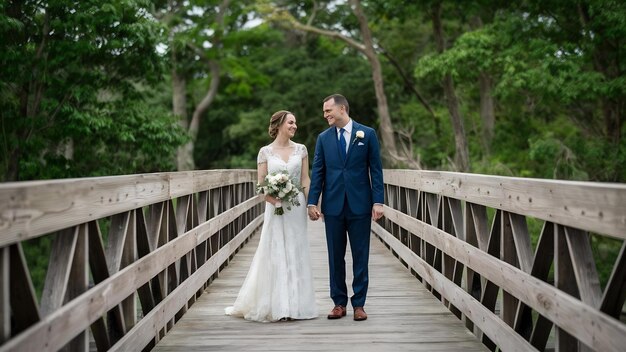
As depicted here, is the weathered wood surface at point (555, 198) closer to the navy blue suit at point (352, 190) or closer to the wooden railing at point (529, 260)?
the wooden railing at point (529, 260)

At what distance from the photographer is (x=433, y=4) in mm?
24703

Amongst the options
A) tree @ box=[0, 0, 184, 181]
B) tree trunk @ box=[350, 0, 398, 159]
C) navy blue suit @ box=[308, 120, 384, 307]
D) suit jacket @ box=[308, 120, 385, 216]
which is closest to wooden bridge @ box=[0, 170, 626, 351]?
navy blue suit @ box=[308, 120, 384, 307]

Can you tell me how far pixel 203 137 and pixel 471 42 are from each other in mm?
22596

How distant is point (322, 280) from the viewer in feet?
28.8

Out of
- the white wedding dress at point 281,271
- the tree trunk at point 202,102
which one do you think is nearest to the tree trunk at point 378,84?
the tree trunk at point 202,102

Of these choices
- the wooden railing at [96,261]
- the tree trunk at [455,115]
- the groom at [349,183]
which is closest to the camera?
the wooden railing at [96,261]

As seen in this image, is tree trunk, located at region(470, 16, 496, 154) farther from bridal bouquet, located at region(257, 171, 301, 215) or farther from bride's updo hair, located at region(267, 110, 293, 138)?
bridal bouquet, located at region(257, 171, 301, 215)

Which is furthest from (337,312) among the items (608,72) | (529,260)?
(608,72)

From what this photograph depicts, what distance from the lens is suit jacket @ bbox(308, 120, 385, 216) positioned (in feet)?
19.8

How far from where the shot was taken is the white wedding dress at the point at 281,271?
6.29 meters

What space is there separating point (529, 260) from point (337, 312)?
89.0 inches

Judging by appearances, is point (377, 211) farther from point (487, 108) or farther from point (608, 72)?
point (487, 108)

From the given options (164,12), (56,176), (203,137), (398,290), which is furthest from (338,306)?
(203,137)

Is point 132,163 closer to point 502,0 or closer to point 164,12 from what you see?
point 502,0
